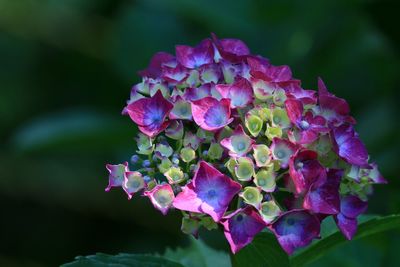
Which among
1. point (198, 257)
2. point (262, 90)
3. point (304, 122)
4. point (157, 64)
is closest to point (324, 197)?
point (304, 122)

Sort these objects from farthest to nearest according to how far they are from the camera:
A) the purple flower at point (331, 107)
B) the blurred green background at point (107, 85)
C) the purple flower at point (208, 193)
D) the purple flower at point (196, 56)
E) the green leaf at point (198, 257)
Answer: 1. the blurred green background at point (107, 85)
2. the green leaf at point (198, 257)
3. the purple flower at point (196, 56)
4. the purple flower at point (331, 107)
5. the purple flower at point (208, 193)

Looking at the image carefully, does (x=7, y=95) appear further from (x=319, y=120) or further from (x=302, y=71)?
(x=319, y=120)

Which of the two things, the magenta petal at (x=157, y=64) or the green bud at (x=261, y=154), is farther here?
the magenta petal at (x=157, y=64)

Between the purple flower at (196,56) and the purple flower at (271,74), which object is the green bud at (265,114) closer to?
the purple flower at (271,74)

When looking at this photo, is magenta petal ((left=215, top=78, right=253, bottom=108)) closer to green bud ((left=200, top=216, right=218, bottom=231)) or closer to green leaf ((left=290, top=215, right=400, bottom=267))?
green bud ((left=200, top=216, right=218, bottom=231))

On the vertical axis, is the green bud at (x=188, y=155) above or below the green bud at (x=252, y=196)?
below

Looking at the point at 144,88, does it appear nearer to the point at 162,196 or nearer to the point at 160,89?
the point at 160,89

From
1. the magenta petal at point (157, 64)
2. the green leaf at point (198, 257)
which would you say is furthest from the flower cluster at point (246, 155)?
the green leaf at point (198, 257)
